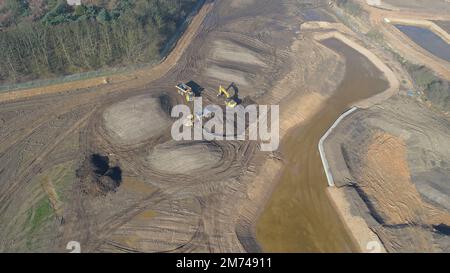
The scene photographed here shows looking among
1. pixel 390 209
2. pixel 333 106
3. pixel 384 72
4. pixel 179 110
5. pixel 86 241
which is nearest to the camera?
pixel 86 241

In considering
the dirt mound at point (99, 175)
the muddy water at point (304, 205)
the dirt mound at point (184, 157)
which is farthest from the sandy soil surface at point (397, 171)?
the dirt mound at point (99, 175)

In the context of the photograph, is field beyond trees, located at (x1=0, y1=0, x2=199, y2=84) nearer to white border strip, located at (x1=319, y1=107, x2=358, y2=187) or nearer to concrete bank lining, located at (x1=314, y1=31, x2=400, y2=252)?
white border strip, located at (x1=319, y1=107, x2=358, y2=187)

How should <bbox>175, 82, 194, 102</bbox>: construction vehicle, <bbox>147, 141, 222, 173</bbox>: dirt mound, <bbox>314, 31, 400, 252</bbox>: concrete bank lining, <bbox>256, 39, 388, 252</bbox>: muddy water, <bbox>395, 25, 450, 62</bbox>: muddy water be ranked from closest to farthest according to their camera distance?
<bbox>314, 31, 400, 252</bbox>: concrete bank lining
<bbox>256, 39, 388, 252</bbox>: muddy water
<bbox>147, 141, 222, 173</bbox>: dirt mound
<bbox>175, 82, 194, 102</bbox>: construction vehicle
<bbox>395, 25, 450, 62</bbox>: muddy water

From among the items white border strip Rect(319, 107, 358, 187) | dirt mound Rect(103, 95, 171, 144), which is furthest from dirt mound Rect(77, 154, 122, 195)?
white border strip Rect(319, 107, 358, 187)

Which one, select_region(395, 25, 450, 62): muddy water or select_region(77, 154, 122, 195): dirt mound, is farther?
select_region(395, 25, 450, 62): muddy water

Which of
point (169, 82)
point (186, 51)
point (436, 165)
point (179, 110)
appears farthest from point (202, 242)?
point (186, 51)

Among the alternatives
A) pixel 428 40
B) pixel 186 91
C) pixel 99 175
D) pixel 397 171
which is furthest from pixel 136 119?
pixel 428 40
